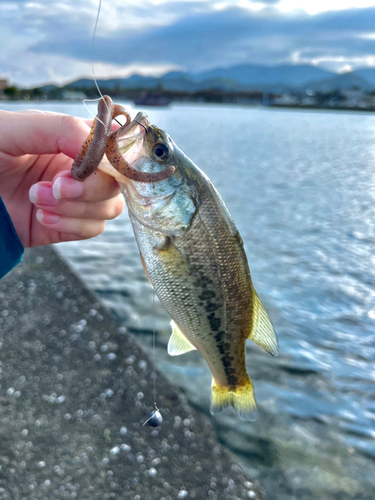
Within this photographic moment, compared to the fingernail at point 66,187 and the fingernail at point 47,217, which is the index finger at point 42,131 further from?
the fingernail at point 47,217

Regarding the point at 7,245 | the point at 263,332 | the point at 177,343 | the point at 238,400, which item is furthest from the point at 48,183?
the point at 238,400

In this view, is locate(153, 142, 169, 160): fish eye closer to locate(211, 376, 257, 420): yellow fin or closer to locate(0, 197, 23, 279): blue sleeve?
locate(0, 197, 23, 279): blue sleeve

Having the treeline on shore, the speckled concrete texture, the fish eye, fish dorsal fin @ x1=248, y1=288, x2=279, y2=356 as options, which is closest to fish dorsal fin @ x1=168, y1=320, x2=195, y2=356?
fish dorsal fin @ x1=248, y1=288, x2=279, y2=356

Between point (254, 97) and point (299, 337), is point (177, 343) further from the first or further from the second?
point (254, 97)

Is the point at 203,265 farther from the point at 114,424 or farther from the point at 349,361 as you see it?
the point at 349,361

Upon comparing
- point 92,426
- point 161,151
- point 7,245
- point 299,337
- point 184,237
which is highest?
point 161,151

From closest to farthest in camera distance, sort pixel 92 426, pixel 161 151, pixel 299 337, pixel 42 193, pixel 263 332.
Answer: pixel 161 151 < pixel 42 193 < pixel 263 332 < pixel 92 426 < pixel 299 337

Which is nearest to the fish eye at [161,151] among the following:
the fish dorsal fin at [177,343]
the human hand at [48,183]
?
the human hand at [48,183]
